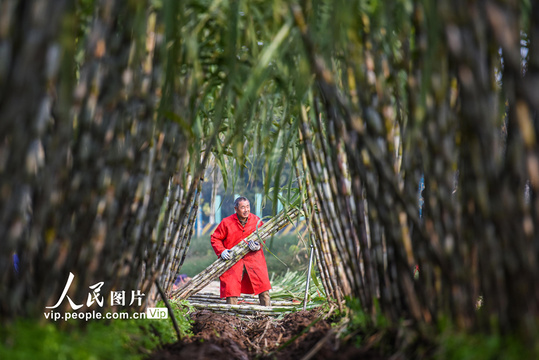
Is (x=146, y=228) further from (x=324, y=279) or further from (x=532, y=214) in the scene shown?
(x=324, y=279)

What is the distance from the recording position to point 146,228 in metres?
1.33

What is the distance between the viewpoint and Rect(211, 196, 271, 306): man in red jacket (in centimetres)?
389

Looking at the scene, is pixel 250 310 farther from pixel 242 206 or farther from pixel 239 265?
pixel 242 206

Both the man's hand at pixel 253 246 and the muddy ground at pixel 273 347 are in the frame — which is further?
the man's hand at pixel 253 246

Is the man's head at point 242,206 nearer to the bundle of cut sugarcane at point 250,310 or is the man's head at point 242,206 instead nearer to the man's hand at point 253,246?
the man's hand at point 253,246

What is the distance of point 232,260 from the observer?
3836 millimetres

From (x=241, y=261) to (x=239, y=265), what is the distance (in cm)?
4

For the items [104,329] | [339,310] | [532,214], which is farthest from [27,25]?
[339,310]

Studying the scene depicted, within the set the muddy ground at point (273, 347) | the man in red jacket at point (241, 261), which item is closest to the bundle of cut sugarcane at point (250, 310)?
the man in red jacket at point (241, 261)

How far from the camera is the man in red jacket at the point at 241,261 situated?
389 cm

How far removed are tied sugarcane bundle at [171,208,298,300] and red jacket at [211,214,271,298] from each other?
14 centimetres

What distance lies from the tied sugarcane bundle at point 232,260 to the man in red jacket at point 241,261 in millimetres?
57

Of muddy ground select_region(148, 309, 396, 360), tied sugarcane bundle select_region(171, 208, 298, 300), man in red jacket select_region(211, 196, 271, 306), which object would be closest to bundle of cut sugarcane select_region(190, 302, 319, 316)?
tied sugarcane bundle select_region(171, 208, 298, 300)

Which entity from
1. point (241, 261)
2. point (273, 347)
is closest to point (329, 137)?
point (273, 347)
